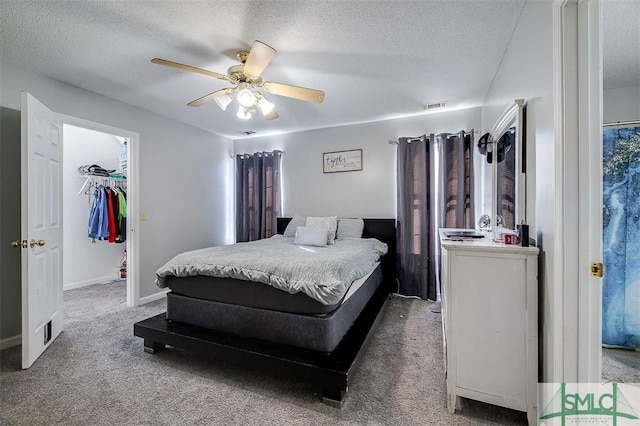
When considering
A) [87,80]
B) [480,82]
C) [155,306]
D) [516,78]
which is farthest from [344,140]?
[155,306]

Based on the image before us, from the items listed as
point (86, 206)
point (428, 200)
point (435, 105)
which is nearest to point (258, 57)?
point (435, 105)

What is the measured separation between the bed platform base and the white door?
762mm

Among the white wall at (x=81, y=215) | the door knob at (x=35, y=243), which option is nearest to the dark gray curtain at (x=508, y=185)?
the door knob at (x=35, y=243)

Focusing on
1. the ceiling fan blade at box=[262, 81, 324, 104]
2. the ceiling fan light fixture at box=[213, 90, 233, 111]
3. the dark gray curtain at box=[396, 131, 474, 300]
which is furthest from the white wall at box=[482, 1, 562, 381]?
the ceiling fan light fixture at box=[213, 90, 233, 111]

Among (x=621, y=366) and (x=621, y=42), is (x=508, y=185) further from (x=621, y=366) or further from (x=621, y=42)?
(x=621, y=366)

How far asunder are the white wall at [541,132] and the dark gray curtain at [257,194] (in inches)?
137

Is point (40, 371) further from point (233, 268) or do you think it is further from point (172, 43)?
point (172, 43)

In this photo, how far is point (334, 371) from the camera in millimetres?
1577

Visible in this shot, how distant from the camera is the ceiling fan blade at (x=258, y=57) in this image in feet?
5.61

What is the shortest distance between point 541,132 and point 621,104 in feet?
5.60

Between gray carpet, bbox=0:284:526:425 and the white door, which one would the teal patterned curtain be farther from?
the white door

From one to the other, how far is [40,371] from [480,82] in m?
4.56

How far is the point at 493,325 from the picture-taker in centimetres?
148

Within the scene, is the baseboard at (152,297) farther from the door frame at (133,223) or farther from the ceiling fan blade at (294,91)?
the ceiling fan blade at (294,91)
